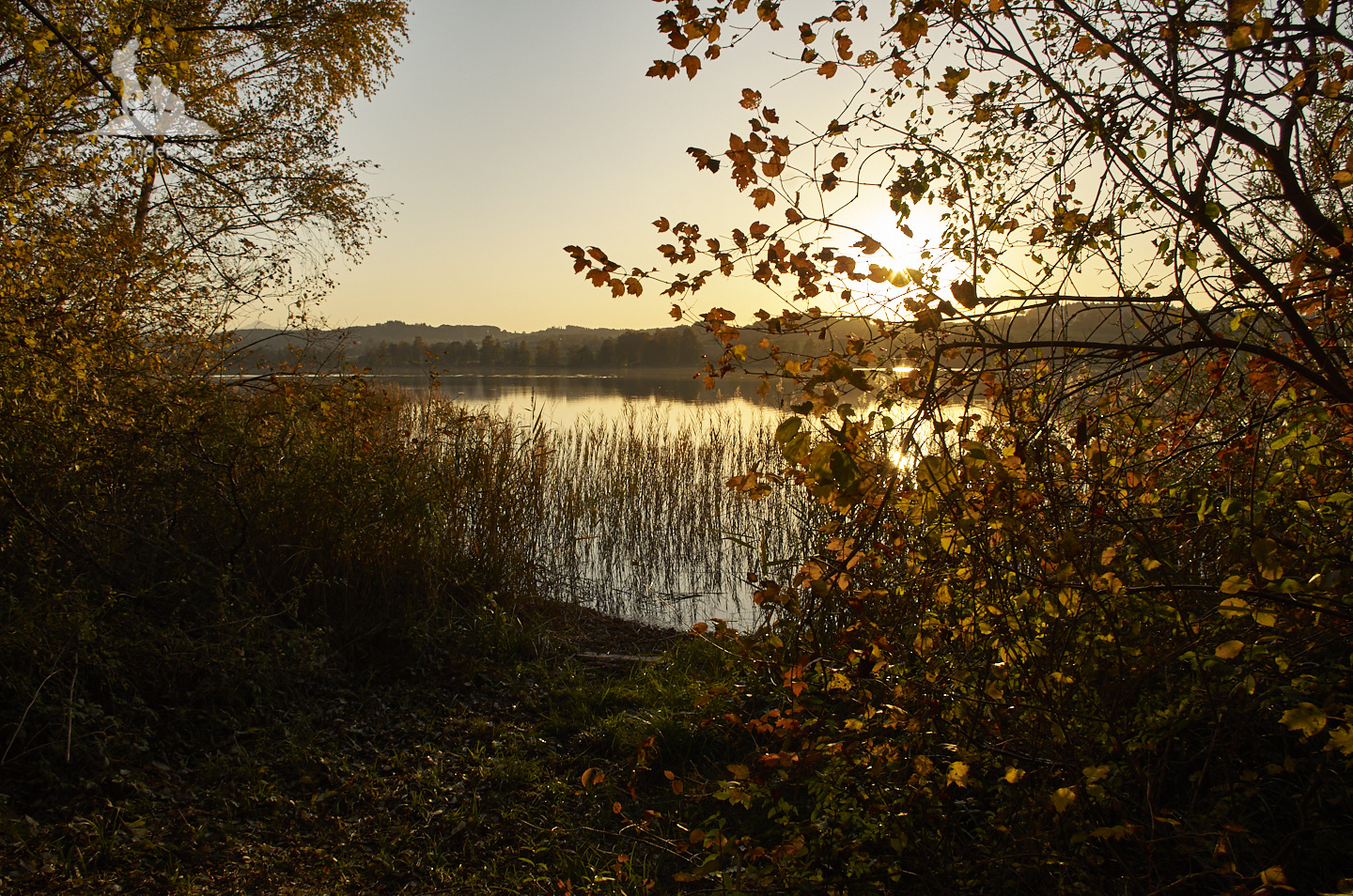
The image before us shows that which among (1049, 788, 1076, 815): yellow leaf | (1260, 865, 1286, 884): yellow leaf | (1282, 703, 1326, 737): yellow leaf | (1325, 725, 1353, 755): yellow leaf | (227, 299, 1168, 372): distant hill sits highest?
(227, 299, 1168, 372): distant hill

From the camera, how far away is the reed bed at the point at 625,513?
6.56 m

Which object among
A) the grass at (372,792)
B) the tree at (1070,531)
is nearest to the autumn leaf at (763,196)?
the tree at (1070,531)

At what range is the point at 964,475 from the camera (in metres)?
1.64

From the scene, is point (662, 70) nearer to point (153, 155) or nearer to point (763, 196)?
point (763, 196)

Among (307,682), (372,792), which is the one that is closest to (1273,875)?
(372,792)

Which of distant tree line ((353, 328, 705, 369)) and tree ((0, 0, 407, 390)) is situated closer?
tree ((0, 0, 407, 390))

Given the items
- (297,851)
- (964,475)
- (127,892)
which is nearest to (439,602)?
(297,851)

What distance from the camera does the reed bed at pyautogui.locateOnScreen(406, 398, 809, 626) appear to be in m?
6.56

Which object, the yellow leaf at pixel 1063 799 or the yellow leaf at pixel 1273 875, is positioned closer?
the yellow leaf at pixel 1273 875

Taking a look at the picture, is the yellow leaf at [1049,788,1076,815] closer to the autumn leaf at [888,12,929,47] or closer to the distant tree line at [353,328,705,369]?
the autumn leaf at [888,12,929,47]

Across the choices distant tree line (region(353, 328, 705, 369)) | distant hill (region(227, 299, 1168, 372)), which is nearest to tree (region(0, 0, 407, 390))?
distant hill (region(227, 299, 1168, 372))

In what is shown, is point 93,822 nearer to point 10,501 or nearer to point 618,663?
point 10,501

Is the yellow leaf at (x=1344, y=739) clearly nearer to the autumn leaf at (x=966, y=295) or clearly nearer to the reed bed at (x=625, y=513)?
→ the autumn leaf at (x=966, y=295)

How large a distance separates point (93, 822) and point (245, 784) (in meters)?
0.55
